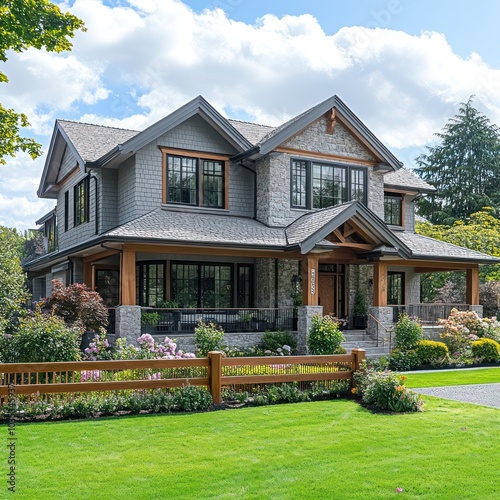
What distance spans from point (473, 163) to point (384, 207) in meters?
24.3

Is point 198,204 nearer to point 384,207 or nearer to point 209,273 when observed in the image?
point 209,273

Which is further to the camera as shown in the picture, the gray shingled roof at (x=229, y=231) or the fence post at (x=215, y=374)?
the gray shingled roof at (x=229, y=231)

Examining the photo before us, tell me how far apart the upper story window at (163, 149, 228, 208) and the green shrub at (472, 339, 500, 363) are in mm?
9767

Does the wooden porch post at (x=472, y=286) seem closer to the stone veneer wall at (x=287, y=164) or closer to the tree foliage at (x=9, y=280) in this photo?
the stone veneer wall at (x=287, y=164)

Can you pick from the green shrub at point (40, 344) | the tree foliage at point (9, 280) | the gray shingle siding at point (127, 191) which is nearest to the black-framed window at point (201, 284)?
the gray shingle siding at point (127, 191)

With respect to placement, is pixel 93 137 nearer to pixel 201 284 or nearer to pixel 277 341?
pixel 201 284

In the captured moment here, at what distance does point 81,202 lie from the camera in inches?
935

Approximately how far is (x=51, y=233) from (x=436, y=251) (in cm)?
1879

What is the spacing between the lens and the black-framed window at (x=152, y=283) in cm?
2027

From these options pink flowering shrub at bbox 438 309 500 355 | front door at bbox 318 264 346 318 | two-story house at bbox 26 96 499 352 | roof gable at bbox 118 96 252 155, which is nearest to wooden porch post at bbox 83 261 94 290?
two-story house at bbox 26 96 499 352

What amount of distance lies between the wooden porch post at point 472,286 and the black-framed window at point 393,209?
143 inches

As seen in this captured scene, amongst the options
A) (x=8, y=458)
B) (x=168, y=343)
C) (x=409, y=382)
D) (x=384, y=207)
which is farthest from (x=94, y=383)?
(x=384, y=207)

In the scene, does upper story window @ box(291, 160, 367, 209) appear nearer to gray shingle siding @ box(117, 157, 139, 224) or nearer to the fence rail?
the fence rail

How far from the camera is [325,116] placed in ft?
72.6
